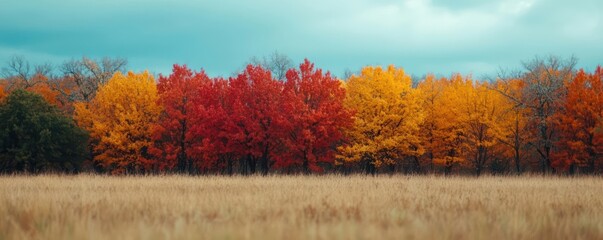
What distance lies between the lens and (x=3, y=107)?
43.5 meters

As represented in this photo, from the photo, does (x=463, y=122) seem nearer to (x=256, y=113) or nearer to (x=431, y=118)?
(x=431, y=118)

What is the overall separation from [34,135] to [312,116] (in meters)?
24.2

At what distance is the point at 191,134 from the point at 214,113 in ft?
13.6

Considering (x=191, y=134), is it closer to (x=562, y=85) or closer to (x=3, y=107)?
(x=3, y=107)

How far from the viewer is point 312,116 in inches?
1355

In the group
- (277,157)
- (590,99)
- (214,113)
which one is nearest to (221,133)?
(214,113)

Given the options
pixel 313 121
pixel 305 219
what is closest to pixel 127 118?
pixel 313 121

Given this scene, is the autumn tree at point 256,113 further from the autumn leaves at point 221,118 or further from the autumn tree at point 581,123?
the autumn tree at point 581,123

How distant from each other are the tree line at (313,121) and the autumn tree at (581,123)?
97mm

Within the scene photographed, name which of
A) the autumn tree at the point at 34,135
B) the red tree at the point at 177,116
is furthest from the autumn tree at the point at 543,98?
the autumn tree at the point at 34,135

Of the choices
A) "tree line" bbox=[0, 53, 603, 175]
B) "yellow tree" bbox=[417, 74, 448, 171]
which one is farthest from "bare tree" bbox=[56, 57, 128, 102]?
"yellow tree" bbox=[417, 74, 448, 171]

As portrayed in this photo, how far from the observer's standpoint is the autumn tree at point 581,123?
120ft

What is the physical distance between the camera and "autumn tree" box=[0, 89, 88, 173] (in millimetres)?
42000

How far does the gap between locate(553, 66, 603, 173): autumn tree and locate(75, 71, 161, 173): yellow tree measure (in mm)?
30784
